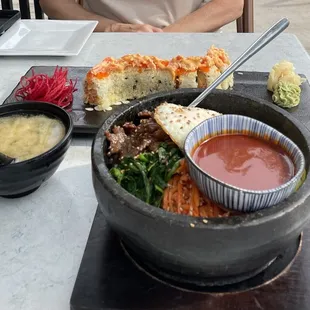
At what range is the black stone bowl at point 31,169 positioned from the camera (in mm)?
939

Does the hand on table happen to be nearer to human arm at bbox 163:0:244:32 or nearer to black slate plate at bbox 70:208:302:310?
human arm at bbox 163:0:244:32

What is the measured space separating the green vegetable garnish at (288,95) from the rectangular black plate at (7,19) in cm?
118

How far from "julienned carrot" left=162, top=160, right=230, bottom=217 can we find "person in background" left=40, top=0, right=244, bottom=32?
1452 mm

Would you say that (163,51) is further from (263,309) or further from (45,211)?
(263,309)

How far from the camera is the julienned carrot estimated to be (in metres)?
0.79

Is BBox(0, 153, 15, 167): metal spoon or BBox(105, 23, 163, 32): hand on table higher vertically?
BBox(0, 153, 15, 167): metal spoon

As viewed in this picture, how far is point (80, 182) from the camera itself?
1125 millimetres

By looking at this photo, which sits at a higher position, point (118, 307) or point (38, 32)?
point (118, 307)

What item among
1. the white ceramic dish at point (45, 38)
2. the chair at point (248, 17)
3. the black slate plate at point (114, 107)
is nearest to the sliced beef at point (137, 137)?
the black slate plate at point (114, 107)

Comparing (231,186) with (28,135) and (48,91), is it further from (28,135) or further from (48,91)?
(48,91)

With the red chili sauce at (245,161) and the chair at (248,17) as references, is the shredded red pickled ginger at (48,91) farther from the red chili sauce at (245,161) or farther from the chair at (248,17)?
the chair at (248,17)

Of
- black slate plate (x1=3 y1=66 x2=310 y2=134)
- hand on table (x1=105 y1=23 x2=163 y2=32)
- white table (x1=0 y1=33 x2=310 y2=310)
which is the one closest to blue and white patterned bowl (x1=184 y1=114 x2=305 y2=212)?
white table (x1=0 y1=33 x2=310 y2=310)

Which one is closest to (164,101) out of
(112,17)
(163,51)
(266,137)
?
(266,137)

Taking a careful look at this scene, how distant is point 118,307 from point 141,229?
134 millimetres
